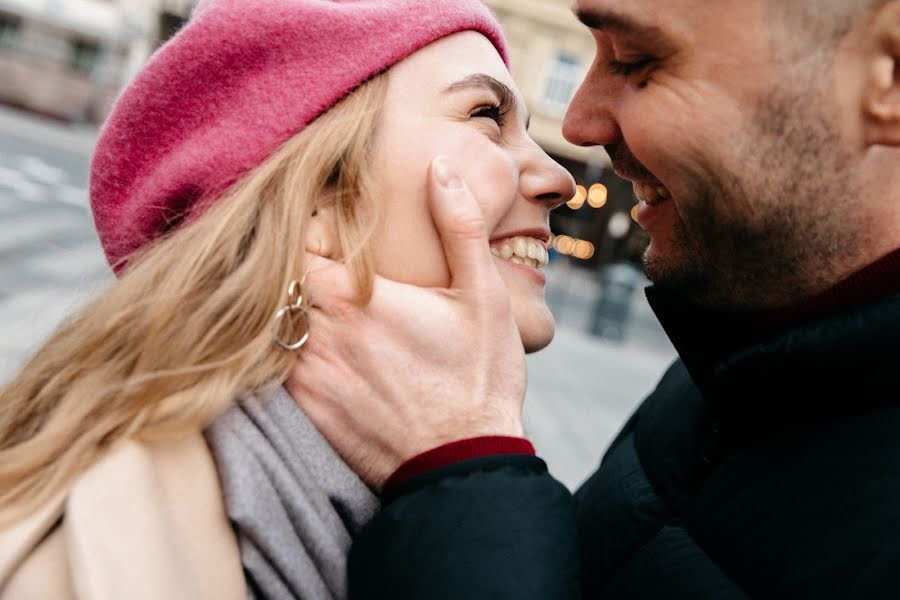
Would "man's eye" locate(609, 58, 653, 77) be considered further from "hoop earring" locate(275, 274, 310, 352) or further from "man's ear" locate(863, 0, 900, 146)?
"hoop earring" locate(275, 274, 310, 352)

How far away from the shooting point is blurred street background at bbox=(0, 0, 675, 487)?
631 centimetres

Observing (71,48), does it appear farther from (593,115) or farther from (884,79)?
(884,79)

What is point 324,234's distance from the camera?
1.70 metres

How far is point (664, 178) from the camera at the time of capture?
1.53 m

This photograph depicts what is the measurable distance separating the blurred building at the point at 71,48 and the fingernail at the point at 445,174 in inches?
1034

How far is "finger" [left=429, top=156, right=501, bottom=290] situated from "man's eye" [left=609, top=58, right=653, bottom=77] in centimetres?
41

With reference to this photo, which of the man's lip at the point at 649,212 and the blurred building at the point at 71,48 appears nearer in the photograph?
the man's lip at the point at 649,212

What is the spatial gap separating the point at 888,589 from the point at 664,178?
834 mm

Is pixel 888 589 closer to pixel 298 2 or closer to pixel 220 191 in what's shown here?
pixel 220 191

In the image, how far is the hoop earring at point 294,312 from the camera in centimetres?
154

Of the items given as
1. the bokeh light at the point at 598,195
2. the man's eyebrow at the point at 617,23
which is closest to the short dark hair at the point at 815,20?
the man's eyebrow at the point at 617,23

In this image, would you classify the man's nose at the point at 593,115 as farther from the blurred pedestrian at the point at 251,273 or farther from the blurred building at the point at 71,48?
the blurred building at the point at 71,48

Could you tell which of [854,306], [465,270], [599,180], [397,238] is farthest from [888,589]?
[599,180]

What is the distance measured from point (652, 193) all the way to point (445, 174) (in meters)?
0.46
